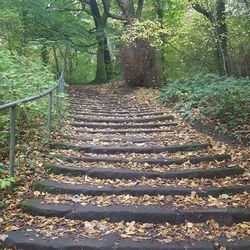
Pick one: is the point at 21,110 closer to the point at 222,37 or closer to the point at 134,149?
the point at 134,149

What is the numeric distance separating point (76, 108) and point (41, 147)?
14.5 ft

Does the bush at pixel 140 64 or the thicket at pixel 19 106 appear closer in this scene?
the thicket at pixel 19 106

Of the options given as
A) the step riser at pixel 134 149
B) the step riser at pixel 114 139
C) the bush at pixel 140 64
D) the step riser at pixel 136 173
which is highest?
the bush at pixel 140 64

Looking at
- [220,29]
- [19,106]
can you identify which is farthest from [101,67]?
[19,106]

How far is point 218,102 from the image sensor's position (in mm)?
8125

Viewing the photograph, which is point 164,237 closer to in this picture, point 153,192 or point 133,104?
point 153,192

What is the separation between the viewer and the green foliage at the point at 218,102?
7.38m

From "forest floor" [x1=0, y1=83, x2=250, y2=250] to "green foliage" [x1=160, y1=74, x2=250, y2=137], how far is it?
668mm

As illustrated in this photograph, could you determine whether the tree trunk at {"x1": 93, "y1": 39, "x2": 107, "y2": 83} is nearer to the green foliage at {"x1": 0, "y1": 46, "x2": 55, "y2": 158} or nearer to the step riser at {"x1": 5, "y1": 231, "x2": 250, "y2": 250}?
the green foliage at {"x1": 0, "y1": 46, "x2": 55, "y2": 158}

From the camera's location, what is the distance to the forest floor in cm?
393

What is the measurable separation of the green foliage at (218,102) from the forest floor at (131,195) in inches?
26.3

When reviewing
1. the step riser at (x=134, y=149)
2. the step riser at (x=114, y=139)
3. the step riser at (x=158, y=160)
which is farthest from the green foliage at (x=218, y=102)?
the step riser at (x=114, y=139)

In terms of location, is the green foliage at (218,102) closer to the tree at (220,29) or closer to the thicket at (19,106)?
the tree at (220,29)

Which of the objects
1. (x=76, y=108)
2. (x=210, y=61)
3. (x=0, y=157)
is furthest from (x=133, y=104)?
(x=0, y=157)
